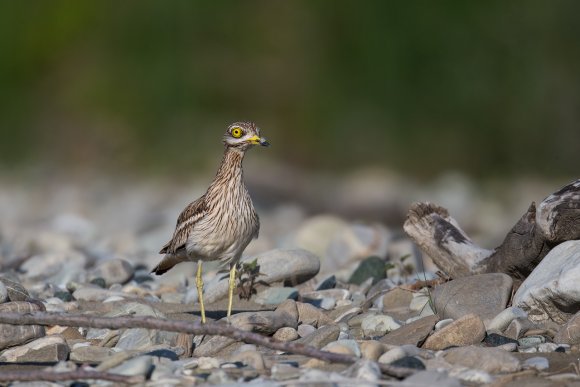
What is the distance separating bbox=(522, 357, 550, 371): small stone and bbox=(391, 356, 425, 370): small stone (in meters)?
0.49


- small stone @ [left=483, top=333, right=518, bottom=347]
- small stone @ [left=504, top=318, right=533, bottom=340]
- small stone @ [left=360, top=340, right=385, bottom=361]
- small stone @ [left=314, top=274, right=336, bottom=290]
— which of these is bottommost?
small stone @ [left=360, top=340, right=385, bottom=361]

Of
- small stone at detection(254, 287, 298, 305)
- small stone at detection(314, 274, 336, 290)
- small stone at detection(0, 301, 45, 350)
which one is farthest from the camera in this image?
small stone at detection(314, 274, 336, 290)

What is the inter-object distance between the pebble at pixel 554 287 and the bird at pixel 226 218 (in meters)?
1.73

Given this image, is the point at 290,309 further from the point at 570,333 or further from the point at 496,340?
the point at 570,333

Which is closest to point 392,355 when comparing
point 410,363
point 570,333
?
point 410,363

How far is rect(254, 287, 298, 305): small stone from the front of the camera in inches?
302

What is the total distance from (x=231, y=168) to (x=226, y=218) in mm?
370

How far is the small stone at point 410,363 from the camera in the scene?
522 cm

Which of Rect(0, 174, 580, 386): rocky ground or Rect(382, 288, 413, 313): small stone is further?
Rect(382, 288, 413, 313): small stone

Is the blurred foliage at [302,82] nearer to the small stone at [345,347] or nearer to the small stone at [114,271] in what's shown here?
the small stone at [114,271]

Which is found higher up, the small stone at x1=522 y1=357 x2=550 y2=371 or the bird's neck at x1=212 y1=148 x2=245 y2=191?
the bird's neck at x1=212 y1=148 x2=245 y2=191

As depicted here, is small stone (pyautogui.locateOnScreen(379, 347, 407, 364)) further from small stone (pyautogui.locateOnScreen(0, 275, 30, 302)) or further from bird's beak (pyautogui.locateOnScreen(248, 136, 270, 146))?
small stone (pyautogui.locateOnScreen(0, 275, 30, 302))

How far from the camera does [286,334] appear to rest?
6359mm

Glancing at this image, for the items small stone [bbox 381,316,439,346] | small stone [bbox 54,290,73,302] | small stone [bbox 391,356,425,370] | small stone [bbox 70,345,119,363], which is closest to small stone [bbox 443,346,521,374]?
small stone [bbox 391,356,425,370]
